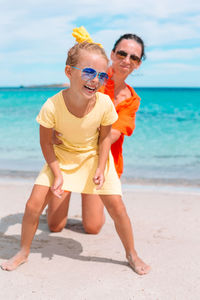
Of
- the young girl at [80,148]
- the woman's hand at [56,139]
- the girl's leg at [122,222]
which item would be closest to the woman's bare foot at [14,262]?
the young girl at [80,148]

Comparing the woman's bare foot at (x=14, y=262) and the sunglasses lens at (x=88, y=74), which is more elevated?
the sunglasses lens at (x=88, y=74)

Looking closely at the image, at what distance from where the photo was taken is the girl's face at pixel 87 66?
2.41 m

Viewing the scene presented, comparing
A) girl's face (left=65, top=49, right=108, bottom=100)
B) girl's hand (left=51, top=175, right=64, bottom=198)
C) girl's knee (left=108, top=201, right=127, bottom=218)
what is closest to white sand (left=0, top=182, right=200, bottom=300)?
girl's knee (left=108, top=201, right=127, bottom=218)

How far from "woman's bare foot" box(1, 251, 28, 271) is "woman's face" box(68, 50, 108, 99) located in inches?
49.6

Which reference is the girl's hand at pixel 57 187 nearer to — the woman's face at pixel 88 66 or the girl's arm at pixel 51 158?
the girl's arm at pixel 51 158

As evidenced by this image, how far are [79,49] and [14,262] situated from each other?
1.57 m

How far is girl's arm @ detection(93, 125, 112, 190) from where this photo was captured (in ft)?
8.49

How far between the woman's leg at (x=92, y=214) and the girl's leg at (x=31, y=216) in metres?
0.89

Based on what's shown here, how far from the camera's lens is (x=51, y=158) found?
2592mm

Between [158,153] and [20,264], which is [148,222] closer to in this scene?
[20,264]

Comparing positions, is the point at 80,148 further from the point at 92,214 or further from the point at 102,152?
the point at 92,214

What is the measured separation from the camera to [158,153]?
912 centimetres

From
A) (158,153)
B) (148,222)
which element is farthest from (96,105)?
(158,153)

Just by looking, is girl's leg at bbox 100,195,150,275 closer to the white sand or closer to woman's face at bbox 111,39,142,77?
the white sand
